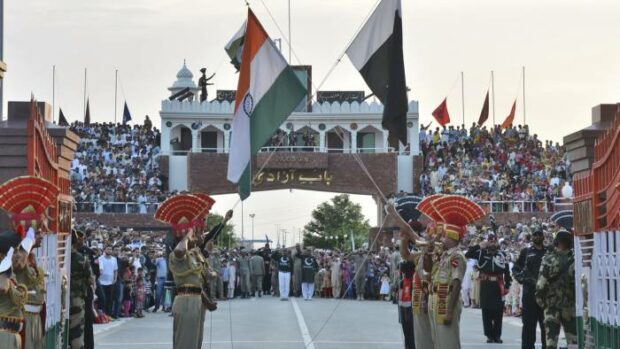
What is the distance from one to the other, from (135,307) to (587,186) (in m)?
19.1

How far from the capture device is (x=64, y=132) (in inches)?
705

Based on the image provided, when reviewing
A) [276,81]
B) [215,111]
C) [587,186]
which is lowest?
[587,186]

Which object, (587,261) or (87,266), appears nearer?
(587,261)

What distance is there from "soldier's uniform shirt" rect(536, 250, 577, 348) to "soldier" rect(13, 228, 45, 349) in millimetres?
6972

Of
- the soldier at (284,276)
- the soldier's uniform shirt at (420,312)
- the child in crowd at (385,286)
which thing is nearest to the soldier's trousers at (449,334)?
the soldier's uniform shirt at (420,312)

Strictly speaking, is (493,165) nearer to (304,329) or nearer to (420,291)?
(304,329)

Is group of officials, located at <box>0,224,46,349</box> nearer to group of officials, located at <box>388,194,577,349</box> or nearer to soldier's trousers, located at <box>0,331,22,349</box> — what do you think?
soldier's trousers, located at <box>0,331,22,349</box>

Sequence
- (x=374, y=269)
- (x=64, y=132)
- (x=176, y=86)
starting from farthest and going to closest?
1. (x=176, y=86)
2. (x=374, y=269)
3. (x=64, y=132)

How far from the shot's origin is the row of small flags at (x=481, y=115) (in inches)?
2680

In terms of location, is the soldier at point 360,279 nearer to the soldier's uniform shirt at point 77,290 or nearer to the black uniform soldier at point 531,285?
the black uniform soldier at point 531,285

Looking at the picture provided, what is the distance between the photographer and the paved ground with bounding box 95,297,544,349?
23.1m

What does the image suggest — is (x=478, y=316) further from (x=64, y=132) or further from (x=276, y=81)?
Result: (x=64, y=132)

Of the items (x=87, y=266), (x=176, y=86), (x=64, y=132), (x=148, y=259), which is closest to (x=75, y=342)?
(x=87, y=266)

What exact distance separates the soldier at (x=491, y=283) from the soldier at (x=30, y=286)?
11.4 meters
